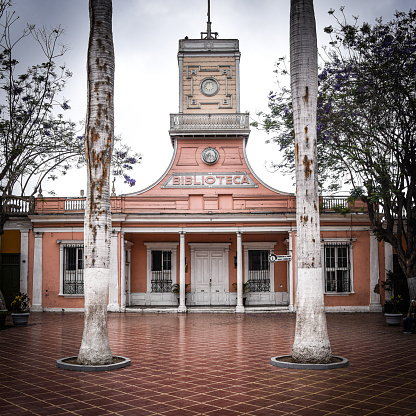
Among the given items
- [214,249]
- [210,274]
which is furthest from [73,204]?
[210,274]

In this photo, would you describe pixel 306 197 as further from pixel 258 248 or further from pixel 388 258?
pixel 258 248

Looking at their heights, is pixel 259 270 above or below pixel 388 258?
below

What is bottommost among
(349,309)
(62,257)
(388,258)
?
(349,309)

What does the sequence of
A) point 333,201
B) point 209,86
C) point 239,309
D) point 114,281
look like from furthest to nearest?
point 209,86
point 333,201
point 114,281
point 239,309

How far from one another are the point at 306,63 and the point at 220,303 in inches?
585

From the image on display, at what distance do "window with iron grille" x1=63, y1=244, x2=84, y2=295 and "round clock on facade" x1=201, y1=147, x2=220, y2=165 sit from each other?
6242mm

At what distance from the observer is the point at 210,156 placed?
72.9ft

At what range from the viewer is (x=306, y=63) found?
29.3 ft

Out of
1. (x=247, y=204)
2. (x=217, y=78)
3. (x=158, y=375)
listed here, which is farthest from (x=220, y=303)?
(x=158, y=375)

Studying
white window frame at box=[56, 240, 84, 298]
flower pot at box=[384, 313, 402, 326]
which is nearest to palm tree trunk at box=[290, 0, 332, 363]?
flower pot at box=[384, 313, 402, 326]

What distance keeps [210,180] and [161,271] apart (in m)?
4.43

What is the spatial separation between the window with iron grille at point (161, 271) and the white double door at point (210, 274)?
3.35 ft

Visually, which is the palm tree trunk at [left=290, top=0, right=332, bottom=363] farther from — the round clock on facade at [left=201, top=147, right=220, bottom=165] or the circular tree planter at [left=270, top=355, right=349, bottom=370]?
the round clock on facade at [left=201, top=147, right=220, bottom=165]

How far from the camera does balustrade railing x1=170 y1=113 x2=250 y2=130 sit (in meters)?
22.3
